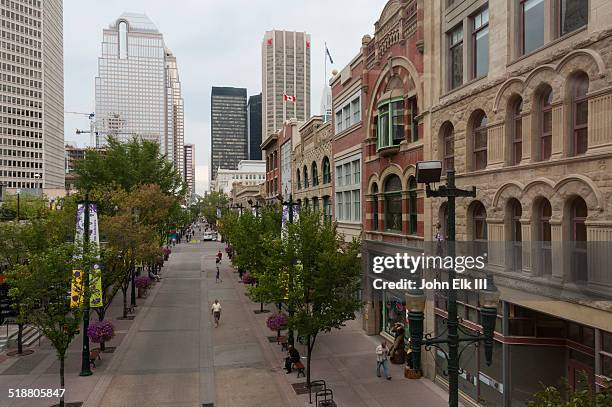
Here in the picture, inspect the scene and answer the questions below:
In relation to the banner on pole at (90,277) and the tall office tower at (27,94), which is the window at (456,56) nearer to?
the banner on pole at (90,277)

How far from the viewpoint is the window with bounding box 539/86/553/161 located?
488 inches

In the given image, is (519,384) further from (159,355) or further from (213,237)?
(213,237)

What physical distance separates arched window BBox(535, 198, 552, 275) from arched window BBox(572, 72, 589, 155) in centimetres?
176

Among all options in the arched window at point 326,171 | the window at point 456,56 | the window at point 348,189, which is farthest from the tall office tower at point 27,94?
the window at point 456,56

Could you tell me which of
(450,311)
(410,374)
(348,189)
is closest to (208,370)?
(410,374)

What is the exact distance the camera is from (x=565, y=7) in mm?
11734

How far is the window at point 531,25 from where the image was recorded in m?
12.6

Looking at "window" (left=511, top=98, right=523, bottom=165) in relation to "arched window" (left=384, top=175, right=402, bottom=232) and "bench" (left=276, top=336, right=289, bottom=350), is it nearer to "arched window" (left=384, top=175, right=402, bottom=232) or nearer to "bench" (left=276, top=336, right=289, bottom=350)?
"arched window" (left=384, top=175, right=402, bottom=232)

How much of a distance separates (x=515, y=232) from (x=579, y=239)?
249 centimetres

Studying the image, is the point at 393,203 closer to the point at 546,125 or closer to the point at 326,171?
the point at 546,125

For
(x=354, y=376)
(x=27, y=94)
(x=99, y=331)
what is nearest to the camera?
(x=354, y=376)

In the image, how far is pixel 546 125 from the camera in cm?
1258

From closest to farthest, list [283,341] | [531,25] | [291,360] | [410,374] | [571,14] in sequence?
[571,14], [531,25], [410,374], [291,360], [283,341]

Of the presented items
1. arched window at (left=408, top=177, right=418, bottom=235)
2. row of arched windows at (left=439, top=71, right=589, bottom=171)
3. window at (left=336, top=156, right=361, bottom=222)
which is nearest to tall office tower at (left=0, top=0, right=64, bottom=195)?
window at (left=336, top=156, right=361, bottom=222)
